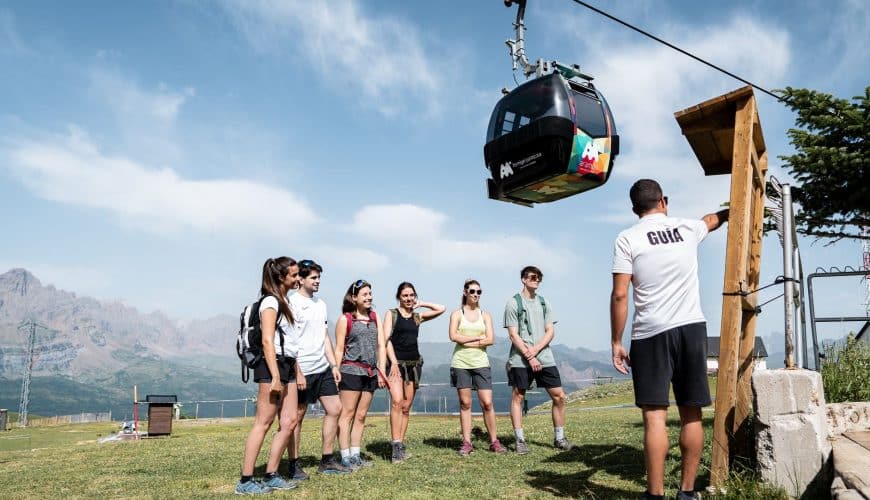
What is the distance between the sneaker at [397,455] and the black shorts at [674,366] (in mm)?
4123

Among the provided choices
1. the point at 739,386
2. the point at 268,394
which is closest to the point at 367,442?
the point at 268,394

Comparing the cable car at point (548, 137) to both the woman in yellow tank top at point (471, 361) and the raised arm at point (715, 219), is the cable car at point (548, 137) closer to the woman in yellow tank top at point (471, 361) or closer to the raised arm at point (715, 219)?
the woman in yellow tank top at point (471, 361)

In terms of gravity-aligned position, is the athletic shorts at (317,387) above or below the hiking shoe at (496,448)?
above

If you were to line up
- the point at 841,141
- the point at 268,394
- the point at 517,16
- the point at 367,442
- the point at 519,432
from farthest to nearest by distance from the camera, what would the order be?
the point at 841,141 < the point at 367,442 < the point at 517,16 < the point at 519,432 < the point at 268,394

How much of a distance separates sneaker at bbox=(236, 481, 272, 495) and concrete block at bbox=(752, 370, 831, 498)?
14.1 feet

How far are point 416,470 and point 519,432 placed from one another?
1.64 m

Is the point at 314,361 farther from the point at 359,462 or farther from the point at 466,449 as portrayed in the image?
the point at 466,449

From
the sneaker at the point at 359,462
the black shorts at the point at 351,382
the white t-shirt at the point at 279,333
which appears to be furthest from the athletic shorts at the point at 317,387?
the sneaker at the point at 359,462

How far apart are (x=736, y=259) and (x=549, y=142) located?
140 inches

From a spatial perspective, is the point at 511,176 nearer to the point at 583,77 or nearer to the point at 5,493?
the point at 583,77

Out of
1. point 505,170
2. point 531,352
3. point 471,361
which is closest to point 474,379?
point 471,361

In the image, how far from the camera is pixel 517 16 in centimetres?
868

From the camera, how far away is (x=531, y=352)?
8.20 meters

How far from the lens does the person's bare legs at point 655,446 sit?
13.8 feet
